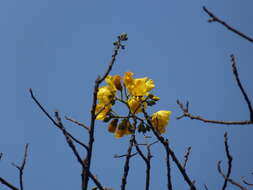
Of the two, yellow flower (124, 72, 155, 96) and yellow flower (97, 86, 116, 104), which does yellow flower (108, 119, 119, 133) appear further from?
yellow flower (124, 72, 155, 96)

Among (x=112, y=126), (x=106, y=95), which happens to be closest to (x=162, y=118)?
(x=112, y=126)

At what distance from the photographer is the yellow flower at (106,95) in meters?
3.51

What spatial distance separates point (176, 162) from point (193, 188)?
23 centimetres

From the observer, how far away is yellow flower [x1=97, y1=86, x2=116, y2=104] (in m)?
3.51

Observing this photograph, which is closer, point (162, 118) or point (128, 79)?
point (128, 79)

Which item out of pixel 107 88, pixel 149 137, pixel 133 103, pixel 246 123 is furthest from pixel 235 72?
pixel 107 88

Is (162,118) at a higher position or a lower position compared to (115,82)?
lower

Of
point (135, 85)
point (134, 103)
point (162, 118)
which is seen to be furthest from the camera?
point (162, 118)

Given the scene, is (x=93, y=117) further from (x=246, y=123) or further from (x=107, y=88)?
(x=107, y=88)

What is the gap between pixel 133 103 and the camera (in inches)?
135

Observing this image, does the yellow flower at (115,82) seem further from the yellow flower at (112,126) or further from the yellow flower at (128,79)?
the yellow flower at (112,126)

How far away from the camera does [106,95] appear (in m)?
3.54

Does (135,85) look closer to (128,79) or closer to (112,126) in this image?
(128,79)

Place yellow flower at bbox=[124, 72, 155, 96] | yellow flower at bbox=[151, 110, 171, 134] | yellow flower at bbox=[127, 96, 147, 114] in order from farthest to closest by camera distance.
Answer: yellow flower at bbox=[151, 110, 171, 134]
yellow flower at bbox=[124, 72, 155, 96]
yellow flower at bbox=[127, 96, 147, 114]
